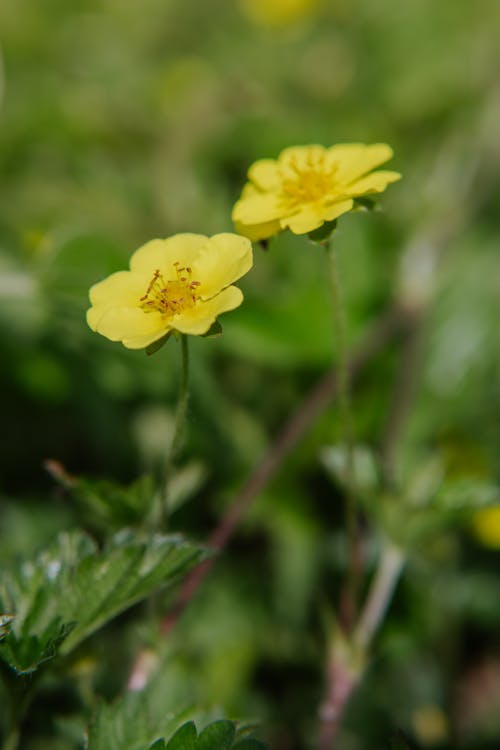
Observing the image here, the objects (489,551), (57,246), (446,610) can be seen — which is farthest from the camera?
(489,551)

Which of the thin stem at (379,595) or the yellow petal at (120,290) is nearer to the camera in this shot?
the yellow petal at (120,290)

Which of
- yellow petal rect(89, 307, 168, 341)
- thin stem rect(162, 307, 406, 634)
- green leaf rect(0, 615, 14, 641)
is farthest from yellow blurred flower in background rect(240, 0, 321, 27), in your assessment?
green leaf rect(0, 615, 14, 641)

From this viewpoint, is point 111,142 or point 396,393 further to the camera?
point 111,142

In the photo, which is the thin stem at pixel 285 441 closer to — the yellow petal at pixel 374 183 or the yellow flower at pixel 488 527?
the yellow flower at pixel 488 527

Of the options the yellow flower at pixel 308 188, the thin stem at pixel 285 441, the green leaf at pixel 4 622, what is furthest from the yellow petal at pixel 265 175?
the green leaf at pixel 4 622

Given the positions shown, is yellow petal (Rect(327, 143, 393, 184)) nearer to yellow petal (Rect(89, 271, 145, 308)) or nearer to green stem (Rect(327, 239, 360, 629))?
green stem (Rect(327, 239, 360, 629))

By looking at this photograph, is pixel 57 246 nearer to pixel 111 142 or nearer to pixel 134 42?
pixel 111 142

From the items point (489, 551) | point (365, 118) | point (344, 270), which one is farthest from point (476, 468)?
point (365, 118)
